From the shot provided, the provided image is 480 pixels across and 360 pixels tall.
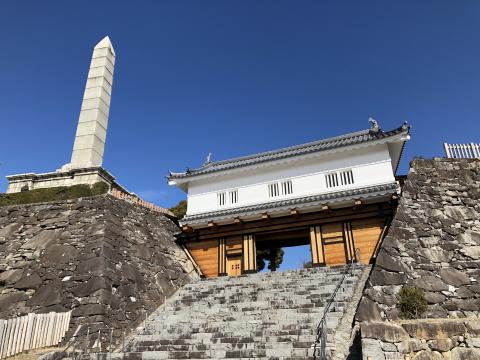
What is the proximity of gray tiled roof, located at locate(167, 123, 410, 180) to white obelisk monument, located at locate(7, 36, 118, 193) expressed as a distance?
6299 millimetres

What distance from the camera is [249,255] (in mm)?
16141

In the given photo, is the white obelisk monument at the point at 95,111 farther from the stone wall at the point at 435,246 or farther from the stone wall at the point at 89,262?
the stone wall at the point at 435,246

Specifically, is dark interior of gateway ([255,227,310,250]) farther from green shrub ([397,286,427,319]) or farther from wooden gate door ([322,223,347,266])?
green shrub ([397,286,427,319])

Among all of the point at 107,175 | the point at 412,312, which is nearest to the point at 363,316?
the point at 412,312

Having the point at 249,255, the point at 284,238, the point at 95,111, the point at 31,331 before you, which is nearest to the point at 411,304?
the point at 249,255

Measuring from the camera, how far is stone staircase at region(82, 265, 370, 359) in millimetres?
8297

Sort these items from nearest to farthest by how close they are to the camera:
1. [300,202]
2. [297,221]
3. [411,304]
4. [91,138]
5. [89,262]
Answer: [411,304] → [89,262] → [300,202] → [297,221] → [91,138]

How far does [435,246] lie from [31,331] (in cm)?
1165

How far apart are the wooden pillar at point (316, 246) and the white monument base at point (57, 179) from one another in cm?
1246

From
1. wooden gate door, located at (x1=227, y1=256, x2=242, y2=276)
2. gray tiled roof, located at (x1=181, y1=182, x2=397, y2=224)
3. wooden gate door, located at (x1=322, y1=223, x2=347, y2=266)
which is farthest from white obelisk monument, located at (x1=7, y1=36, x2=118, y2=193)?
wooden gate door, located at (x1=322, y1=223, x2=347, y2=266)

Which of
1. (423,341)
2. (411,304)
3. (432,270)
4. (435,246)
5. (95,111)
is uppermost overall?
(95,111)

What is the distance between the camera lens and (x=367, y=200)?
1443 cm

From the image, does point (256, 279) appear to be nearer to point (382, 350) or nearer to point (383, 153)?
point (382, 350)

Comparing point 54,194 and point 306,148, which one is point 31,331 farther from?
point 306,148
